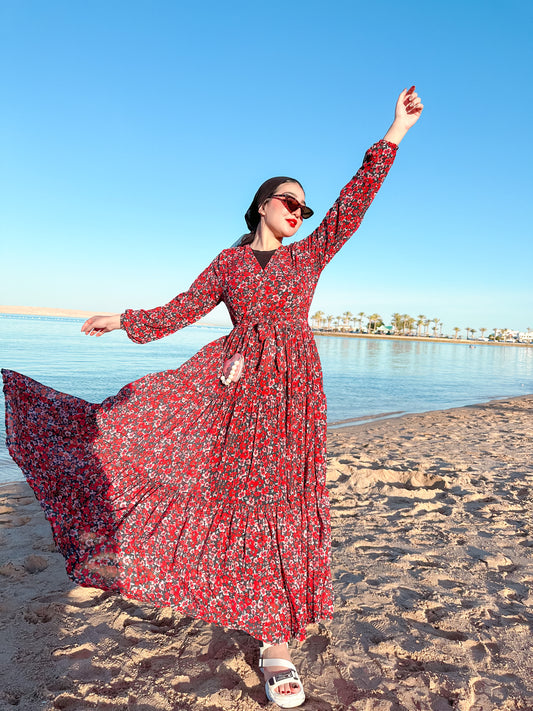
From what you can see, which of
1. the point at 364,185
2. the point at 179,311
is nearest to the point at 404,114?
the point at 364,185

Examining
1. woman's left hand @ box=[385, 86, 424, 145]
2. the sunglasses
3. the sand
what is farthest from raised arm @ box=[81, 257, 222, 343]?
the sand

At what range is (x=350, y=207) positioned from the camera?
1970mm

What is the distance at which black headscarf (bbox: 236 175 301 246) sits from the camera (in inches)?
86.0

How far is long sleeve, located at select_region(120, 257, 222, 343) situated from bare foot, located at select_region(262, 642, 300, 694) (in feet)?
4.61

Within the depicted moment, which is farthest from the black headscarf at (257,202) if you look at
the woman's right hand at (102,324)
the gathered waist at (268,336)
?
the woman's right hand at (102,324)

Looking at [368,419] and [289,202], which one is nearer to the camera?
[289,202]

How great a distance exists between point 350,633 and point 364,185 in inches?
76.3

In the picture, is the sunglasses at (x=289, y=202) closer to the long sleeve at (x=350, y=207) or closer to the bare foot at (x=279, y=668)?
the long sleeve at (x=350, y=207)

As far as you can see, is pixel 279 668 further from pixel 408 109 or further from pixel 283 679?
pixel 408 109

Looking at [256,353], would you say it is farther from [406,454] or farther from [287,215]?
[406,454]

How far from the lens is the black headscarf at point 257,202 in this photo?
2184mm

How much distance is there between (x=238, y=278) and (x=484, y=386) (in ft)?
55.5

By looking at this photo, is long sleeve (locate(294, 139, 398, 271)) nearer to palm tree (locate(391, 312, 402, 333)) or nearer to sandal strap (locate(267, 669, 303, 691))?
sandal strap (locate(267, 669, 303, 691))

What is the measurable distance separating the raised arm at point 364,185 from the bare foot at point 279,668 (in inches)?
63.0
